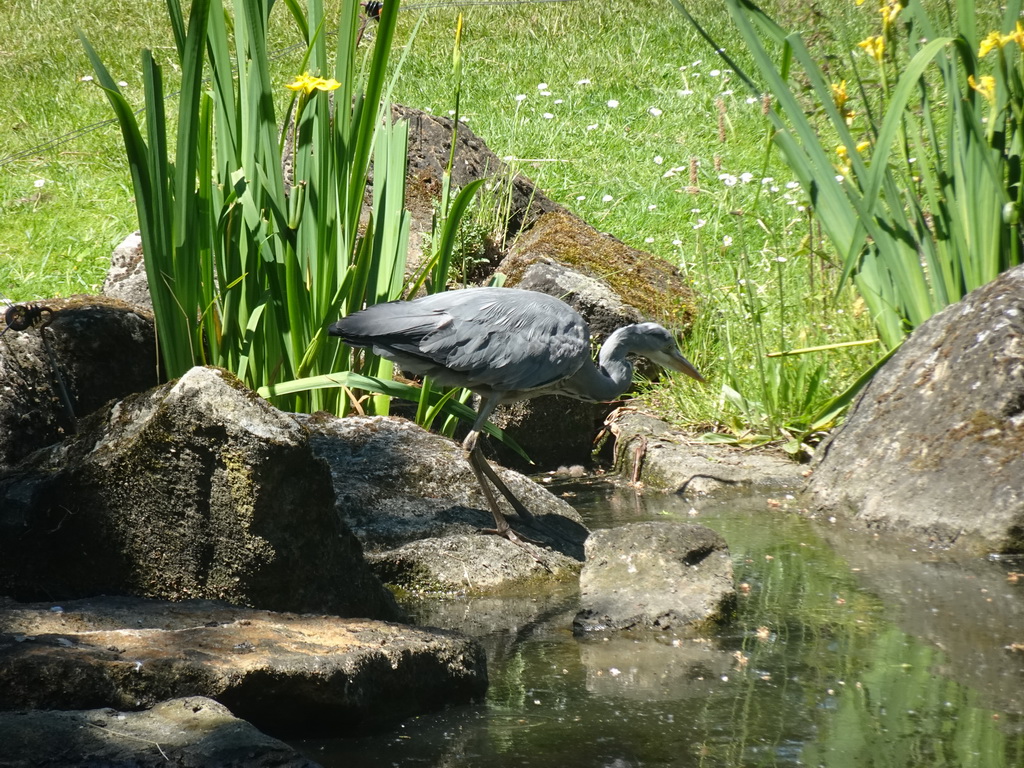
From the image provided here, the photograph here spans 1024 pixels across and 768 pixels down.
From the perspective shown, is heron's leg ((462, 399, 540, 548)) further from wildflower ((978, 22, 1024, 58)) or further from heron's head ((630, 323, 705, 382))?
wildflower ((978, 22, 1024, 58))

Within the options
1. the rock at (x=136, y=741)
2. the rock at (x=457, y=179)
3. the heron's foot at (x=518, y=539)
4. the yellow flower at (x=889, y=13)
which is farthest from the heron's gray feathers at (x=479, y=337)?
the rock at (x=136, y=741)

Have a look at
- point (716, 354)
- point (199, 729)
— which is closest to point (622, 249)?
point (716, 354)

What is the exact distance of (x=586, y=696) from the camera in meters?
2.81

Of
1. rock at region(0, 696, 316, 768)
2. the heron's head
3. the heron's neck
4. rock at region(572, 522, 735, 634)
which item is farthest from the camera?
the heron's head

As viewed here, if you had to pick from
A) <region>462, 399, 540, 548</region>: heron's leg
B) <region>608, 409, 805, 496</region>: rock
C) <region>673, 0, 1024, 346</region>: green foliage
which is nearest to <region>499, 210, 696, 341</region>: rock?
<region>608, 409, 805, 496</region>: rock

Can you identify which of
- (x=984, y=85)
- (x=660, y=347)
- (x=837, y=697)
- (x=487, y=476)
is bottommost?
(x=837, y=697)

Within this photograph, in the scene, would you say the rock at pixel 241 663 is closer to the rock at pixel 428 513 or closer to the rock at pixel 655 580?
the rock at pixel 655 580

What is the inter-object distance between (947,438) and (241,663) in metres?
2.93

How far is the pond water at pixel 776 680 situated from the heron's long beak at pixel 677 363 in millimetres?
1409

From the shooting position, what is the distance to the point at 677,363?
5355 mm

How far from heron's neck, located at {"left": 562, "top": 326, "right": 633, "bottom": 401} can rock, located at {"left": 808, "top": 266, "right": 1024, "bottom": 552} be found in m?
0.93

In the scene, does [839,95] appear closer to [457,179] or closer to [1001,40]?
[1001,40]

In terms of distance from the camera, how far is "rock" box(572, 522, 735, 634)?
3350 millimetres

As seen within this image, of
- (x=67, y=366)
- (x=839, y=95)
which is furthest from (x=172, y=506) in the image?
(x=839, y=95)
